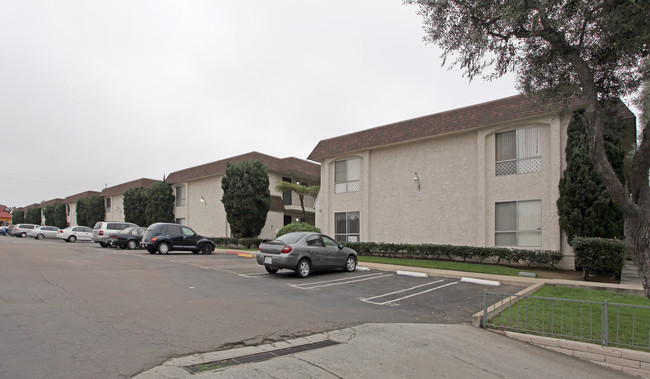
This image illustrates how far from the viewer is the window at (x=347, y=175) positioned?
23516 mm

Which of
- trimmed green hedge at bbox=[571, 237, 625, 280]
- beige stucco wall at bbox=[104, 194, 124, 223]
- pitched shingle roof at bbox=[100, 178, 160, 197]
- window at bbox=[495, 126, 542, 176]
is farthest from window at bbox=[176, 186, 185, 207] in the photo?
trimmed green hedge at bbox=[571, 237, 625, 280]

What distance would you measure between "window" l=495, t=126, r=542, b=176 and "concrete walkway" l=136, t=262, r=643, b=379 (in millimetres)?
11571

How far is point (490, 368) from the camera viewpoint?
18.3ft

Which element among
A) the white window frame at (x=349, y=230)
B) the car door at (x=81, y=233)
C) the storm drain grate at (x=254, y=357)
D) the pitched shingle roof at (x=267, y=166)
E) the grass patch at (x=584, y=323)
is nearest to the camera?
the storm drain grate at (x=254, y=357)

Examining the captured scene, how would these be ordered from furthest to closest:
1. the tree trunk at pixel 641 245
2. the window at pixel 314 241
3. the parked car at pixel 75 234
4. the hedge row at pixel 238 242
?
the parked car at pixel 75 234 < the hedge row at pixel 238 242 < the window at pixel 314 241 < the tree trunk at pixel 641 245

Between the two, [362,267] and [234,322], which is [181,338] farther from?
[362,267]

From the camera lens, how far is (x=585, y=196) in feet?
47.2

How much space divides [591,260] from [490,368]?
9840mm

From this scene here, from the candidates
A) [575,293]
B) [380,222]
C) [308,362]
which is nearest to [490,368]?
[308,362]

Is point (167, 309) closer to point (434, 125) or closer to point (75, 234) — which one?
point (434, 125)

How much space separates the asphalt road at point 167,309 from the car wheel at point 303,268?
26 cm

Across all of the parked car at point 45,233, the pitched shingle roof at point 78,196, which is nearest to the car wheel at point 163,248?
the parked car at point 45,233

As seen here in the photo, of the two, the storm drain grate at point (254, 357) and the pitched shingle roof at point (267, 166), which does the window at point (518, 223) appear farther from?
the pitched shingle roof at point (267, 166)

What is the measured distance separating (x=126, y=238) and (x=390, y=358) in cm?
2461
